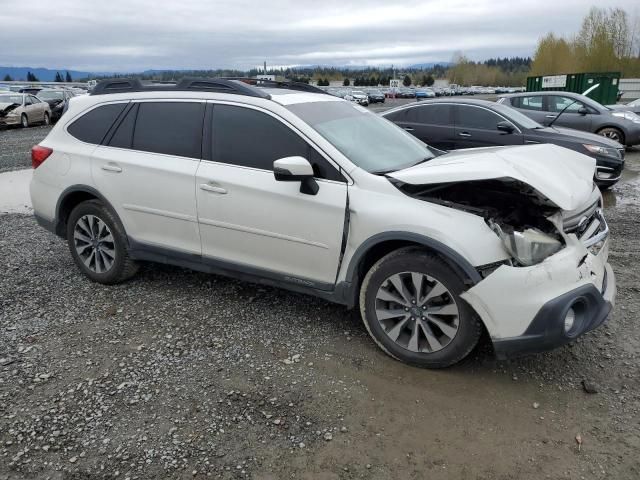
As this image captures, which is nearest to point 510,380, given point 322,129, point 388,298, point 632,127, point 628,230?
point 388,298

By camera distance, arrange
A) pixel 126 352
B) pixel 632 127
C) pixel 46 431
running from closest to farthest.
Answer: pixel 46 431 → pixel 126 352 → pixel 632 127

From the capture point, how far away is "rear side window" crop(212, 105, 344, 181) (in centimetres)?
377

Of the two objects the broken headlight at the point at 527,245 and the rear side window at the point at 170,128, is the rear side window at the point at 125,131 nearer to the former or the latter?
the rear side window at the point at 170,128

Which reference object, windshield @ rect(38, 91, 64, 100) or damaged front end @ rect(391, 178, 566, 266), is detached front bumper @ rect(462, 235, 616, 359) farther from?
windshield @ rect(38, 91, 64, 100)

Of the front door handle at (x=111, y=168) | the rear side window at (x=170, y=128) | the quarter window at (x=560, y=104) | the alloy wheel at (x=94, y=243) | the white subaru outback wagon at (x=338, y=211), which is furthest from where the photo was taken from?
the quarter window at (x=560, y=104)

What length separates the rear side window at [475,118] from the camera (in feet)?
29.2

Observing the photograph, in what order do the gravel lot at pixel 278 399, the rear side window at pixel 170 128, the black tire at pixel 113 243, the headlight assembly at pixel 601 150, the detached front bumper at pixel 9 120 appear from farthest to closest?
the detached front bumper at pixel 9 120 < the headlight assembly at pixel 601 150 < the black tire at pixel 113 243 < the rear side window at pixel 170 128 < the gravel lot at pixel 278 399

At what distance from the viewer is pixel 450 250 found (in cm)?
320

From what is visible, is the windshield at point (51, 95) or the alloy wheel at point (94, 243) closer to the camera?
the alloy wheel at point (94, 243)

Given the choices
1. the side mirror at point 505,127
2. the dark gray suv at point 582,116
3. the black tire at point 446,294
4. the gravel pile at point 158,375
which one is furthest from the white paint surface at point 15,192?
the dark gray suv at point 582,116

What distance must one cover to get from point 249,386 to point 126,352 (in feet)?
3.34

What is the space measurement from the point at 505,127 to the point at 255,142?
5683mm

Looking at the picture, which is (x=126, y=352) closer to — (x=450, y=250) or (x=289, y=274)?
(x=289, y=274)

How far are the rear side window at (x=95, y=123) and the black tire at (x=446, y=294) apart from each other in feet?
8.97
